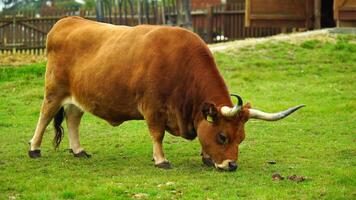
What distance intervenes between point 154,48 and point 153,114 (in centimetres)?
84

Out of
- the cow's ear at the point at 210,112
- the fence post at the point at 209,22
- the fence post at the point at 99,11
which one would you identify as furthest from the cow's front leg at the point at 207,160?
the fence post at the point at 209,22

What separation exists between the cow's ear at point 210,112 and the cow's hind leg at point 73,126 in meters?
2.26

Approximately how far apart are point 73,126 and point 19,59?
1298cm

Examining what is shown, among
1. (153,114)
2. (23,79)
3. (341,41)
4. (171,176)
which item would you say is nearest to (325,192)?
(171,176)

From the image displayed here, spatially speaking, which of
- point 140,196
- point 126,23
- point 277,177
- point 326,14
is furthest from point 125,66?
point 326,14

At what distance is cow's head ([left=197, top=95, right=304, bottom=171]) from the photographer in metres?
10.5

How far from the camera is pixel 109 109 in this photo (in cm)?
1150

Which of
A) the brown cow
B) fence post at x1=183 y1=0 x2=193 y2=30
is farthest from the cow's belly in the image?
fence post at x1=183 y1=0 x2=193 y2=30

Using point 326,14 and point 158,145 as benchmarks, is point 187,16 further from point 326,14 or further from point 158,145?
point 158,145

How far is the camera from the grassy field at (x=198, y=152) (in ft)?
31.1

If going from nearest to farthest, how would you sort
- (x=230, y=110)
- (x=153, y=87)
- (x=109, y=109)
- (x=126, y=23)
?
(x=230, y=110) < (x=153, y=87) < (x=109, y=109) < (x=126, y=23)

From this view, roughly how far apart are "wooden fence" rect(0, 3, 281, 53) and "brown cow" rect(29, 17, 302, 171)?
49.1ft

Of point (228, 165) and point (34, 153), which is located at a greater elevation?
point (228, 165)

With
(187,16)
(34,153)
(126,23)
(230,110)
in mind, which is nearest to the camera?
(230,110)
